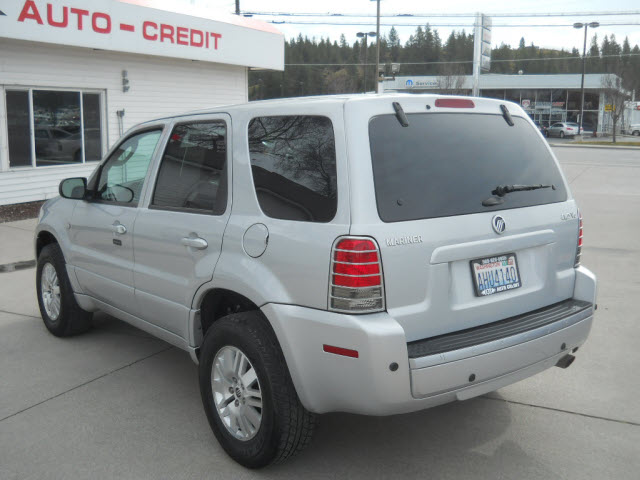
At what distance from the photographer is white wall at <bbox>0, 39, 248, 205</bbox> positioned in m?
13.0

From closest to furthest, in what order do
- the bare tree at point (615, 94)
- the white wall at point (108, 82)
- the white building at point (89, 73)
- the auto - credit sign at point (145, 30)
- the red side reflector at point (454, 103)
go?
the red side reflector at point (454, 103) < the auto - credit sign at point (145, 30) < the white building at point (89, 73) < the white wall at point (108, 82) < the bare tree at point (615, 94)


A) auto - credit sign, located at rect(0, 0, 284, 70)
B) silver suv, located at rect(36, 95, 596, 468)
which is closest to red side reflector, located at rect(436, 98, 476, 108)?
silver suv, located at rect(36, 95, 596, 468)

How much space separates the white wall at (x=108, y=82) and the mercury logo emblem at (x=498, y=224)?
12104 mm

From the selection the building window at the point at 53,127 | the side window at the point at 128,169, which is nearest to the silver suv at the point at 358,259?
the side window at the point at 128,169

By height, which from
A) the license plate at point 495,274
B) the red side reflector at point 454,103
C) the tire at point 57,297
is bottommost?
the tire at point 57,297

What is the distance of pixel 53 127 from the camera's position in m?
14.0

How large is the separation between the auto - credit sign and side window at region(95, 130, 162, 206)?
8809mm

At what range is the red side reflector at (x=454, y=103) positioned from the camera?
3326 millimetres

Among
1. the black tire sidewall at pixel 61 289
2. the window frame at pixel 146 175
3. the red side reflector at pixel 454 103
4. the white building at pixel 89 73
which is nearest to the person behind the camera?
the red side reflector at pixel 454 103

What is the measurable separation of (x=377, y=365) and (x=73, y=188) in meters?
3.11

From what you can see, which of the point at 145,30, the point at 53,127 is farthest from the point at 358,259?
the point at 145,30

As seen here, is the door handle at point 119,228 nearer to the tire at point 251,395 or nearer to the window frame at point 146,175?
the window frame at point 146,175

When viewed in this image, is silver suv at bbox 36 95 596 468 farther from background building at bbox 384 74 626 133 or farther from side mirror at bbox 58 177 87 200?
background building at bbox 384 74 626 133

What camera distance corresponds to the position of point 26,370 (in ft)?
15.7
